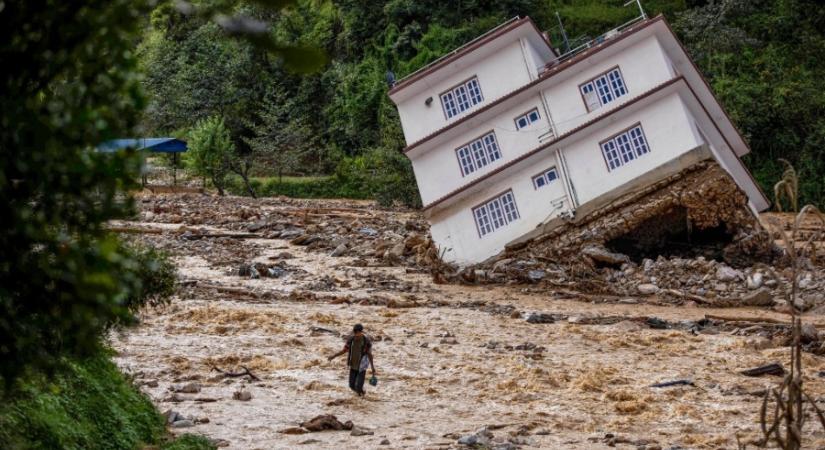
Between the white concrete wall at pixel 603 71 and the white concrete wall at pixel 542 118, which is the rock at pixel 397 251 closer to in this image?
the white concrete wall at pixel 542 118

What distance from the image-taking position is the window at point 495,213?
29844 millimetres

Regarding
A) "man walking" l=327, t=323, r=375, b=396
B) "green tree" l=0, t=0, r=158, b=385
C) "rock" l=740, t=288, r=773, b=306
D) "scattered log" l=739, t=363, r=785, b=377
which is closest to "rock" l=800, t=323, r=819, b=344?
"scattered log" l=739, t=363, r=785, b=377

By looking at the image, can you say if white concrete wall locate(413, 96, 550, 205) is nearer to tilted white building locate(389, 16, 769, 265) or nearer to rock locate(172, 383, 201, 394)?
tilted white building locate(389, 16, 769, 265)

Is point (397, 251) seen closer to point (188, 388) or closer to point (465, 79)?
point (465, 79)

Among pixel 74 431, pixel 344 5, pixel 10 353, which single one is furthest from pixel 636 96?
pixel 344 5

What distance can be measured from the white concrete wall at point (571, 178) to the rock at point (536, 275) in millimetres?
1520

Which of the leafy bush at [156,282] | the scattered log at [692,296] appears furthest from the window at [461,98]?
the leafy bush at [156,282]

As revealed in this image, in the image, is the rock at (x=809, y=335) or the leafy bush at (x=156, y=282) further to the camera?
the rock at (x=809, y=335)

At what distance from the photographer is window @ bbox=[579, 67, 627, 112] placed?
29.3 meters

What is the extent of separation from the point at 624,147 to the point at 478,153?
4.18 metres

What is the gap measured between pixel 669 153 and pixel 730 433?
15640 millimetres

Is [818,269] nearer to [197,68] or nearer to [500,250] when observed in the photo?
[500,250]

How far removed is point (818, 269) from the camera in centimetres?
2859

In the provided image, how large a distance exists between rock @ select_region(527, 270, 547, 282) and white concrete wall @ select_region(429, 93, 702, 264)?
1520 mm
